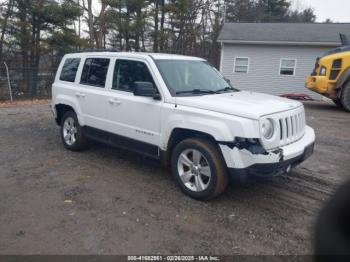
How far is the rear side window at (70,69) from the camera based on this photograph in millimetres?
6180

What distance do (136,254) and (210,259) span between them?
71 cm

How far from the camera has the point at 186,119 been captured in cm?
416

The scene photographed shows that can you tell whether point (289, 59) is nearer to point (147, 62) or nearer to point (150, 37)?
point (150, 37)

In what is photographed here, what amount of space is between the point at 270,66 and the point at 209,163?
54.2ft

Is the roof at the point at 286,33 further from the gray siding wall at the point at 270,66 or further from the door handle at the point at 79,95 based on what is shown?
the door handle at the point at 79,95

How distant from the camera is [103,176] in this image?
5.02m

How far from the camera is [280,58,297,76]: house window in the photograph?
18.5m

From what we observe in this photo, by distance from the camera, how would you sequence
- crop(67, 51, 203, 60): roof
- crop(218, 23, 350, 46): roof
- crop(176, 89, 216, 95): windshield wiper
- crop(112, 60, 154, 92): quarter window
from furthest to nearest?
crop(218, 23, 350, 46): roof, crop(67, 51, 203, 60): roof, crop(112, 60, 154, 92): quarter window, crop(176, 89, 216, 95): windshield wiper

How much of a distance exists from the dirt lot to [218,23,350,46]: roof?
13513 mm

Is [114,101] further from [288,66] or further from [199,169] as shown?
[288,66]

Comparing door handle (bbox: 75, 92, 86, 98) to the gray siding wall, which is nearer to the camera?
door handle (bbox: 75, 92, 86, 98)

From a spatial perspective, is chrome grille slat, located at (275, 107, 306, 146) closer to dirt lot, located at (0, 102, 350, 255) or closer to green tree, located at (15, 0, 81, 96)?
dirt lot, located at (0, 102, 350, 255)

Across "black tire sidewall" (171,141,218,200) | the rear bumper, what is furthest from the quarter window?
the rear bumper

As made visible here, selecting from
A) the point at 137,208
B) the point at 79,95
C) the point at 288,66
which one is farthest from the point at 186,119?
the point at 288,66
